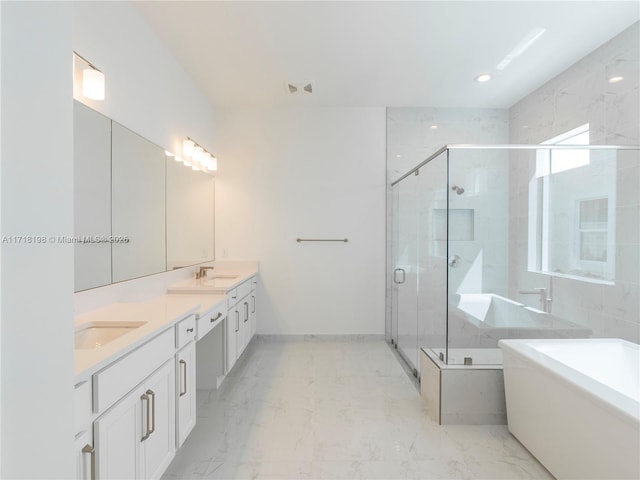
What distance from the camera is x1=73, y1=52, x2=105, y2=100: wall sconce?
5.48 ft

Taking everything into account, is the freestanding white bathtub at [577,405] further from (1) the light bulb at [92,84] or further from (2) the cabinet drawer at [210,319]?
(1) the light bulb at [92,84]

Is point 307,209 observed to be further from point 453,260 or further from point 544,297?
point 544,297

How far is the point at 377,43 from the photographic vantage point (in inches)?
101

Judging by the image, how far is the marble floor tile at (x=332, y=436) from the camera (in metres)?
1.75

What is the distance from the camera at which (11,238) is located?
543mm

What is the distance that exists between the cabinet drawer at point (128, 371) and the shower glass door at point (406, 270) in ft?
7.14

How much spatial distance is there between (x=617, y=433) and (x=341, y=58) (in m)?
2.86

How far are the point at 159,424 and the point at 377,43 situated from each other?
2806 mm

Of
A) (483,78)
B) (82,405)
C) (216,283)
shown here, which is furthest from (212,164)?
(82,405)

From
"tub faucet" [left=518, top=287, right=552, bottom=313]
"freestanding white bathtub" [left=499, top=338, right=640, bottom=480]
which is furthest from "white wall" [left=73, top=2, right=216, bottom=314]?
"tub faucet" [left=518, top=287, right=552, bottom=313]

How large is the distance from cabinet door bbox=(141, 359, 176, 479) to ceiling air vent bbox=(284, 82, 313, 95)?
268 centimetres

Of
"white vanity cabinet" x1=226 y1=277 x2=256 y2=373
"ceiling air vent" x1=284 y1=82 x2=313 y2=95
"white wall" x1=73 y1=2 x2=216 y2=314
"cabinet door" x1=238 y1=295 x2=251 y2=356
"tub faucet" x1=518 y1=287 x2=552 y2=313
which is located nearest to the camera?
"white wall" x1=73 y1=2 x2=216 y2=314

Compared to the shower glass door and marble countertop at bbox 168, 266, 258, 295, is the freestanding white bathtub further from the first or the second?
marble countertop at bbox 168, 266, 258, 295

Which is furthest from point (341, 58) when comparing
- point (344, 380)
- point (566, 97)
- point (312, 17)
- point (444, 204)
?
point (344, 380)
